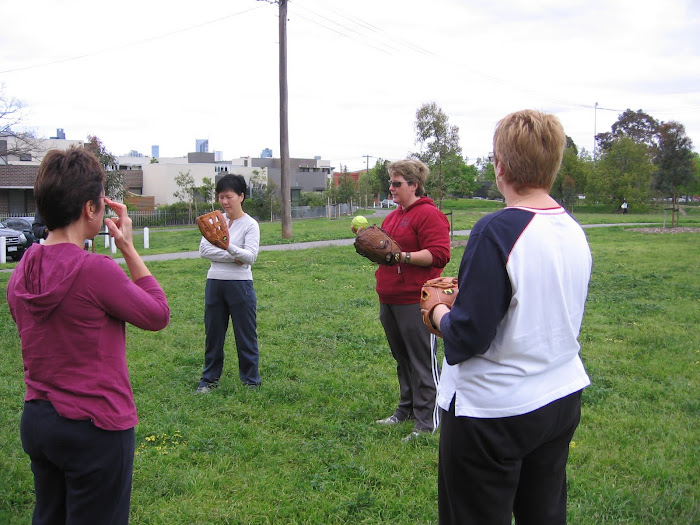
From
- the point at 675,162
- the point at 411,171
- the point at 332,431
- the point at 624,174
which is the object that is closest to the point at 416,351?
the point at 332,431

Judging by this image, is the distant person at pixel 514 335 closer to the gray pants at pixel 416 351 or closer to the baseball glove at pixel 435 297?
the baseball glove at pixel 435 297

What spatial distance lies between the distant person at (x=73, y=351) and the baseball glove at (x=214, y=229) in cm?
291

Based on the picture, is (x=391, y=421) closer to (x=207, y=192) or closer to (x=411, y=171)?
(x=411, y=171)

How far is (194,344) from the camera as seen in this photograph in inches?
292

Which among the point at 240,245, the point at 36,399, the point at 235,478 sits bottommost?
the point at 235,478

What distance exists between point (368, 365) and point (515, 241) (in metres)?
4.62

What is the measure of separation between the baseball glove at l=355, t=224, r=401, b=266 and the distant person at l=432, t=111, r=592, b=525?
2.10 metres

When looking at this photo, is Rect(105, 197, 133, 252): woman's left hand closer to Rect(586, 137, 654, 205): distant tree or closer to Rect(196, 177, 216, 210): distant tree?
Rect(196, 177, 216, 210): distant tree

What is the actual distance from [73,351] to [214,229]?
3.10 meters

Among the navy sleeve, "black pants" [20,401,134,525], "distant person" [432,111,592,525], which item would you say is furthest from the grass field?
the navy sleeve

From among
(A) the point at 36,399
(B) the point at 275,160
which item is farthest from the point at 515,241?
(B) the point at 275,160

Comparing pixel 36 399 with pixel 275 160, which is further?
pixel 275 160

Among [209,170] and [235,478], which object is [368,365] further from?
[209,170]

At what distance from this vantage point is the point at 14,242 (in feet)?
64.8
